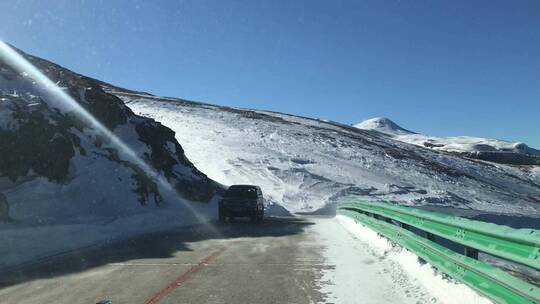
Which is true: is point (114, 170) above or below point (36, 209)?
above

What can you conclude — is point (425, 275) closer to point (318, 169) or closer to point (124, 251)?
point (124, 251)

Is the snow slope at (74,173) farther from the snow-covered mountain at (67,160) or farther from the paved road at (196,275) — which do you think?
the paved road at (196,275)

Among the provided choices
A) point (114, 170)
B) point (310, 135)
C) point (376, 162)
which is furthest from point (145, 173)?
point (310, 135)

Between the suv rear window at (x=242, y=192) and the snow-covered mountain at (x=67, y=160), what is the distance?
11.3ft

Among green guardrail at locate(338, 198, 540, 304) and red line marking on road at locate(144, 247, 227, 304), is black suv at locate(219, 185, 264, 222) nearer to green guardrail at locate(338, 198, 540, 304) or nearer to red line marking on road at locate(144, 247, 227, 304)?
red line marking on road at locate(144, 247, 227, 304)

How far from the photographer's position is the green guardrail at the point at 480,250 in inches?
182

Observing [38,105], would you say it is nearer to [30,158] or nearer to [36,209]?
[30,158]

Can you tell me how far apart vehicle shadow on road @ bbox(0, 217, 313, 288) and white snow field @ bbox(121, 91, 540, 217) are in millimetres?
16177

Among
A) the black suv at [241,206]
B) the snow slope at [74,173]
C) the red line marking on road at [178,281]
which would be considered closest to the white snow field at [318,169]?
the snow slope at [74,173]

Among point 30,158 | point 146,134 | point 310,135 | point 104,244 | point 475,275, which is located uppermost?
point 310,135

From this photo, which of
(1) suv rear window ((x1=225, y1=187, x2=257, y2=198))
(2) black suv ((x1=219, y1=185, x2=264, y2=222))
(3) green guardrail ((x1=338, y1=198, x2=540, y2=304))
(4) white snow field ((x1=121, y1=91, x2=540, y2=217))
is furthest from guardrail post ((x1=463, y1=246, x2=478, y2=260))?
(4) white snow field ((x1=121, y1=91, x2=540, y2=217))

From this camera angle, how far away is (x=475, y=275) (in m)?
6.09

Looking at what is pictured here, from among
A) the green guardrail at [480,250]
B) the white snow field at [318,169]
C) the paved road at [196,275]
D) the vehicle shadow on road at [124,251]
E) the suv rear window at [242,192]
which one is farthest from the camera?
the white snow field at [318,169]

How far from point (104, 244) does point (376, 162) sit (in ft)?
180
